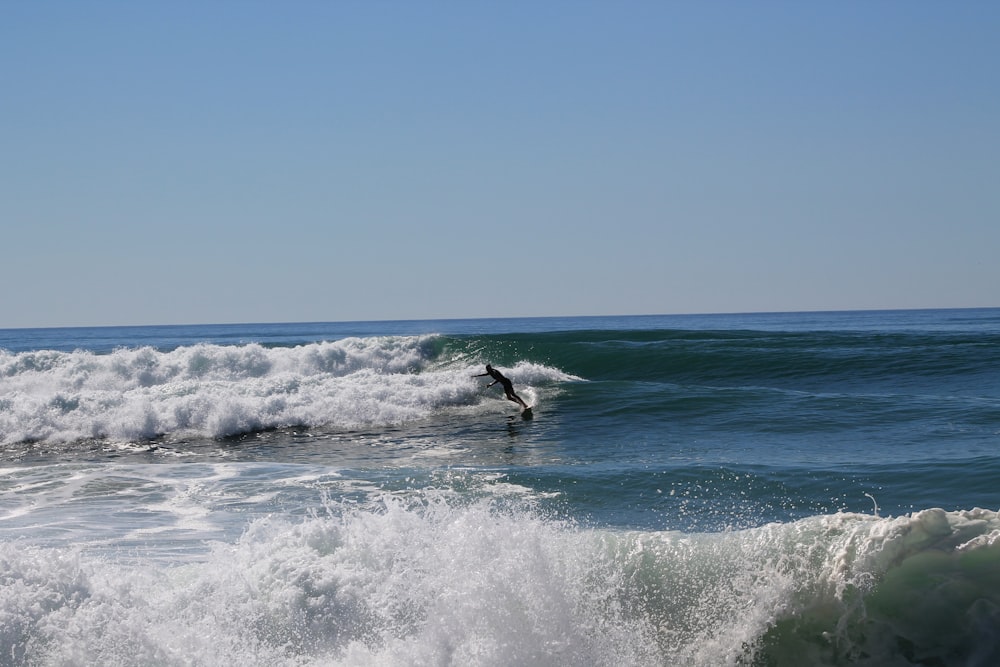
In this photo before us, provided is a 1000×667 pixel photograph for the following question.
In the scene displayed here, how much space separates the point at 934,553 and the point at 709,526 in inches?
105

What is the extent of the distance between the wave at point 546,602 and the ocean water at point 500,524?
1 centimetres

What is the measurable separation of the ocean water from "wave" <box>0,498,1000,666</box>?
0.6 inches

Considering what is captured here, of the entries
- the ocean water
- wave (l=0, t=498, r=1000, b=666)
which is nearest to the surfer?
the ocean water

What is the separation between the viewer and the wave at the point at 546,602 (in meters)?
5.14

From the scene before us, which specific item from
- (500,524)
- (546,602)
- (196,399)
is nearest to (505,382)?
(196,399)

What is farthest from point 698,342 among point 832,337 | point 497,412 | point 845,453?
point 845,453

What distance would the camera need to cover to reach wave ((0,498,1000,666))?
A: 5.14m

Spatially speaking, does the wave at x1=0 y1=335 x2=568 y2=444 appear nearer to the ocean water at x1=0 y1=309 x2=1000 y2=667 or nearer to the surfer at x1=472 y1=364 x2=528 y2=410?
the ocean water at x1=0 y1=309 x2=1000 y2=667

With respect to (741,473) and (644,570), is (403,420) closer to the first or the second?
(741,473)

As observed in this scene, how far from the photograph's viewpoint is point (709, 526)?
7754 millimetres

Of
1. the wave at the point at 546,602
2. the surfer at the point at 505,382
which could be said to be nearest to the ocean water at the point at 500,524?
the wave at the point at 546,602

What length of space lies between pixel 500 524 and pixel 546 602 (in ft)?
2.27

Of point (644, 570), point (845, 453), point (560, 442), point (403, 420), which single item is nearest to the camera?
point (644, 570)

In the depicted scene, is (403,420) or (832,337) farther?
(832,337)
